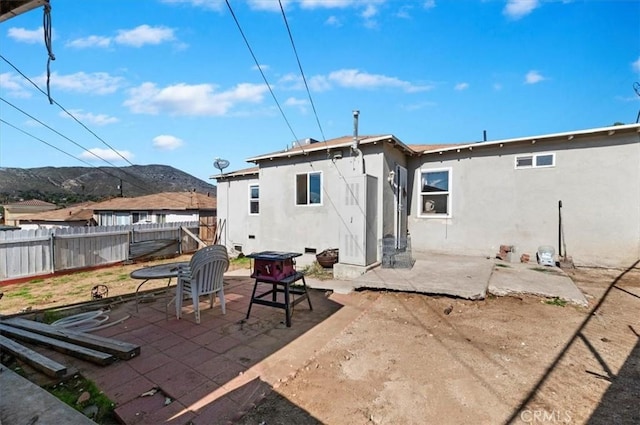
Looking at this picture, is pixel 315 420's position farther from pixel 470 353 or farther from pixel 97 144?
pixel 97 144

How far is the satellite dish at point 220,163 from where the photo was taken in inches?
506

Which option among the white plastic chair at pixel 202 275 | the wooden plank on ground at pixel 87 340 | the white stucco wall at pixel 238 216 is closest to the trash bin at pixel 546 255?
the white plastic chair at pixel 202 275

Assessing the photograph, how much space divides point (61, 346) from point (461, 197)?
8982mm

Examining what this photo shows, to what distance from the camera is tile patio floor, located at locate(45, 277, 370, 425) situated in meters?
2.49

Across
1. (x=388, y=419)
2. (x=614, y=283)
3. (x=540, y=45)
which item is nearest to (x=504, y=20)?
(x=540, y=45)

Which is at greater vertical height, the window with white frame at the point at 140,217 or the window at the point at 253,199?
the window at the point at 253,199

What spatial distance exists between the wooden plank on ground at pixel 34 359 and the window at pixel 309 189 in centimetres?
675

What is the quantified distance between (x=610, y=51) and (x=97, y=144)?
16059 mm

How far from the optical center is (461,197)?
8586 millimetres

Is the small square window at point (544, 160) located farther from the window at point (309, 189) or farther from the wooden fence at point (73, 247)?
the wooden fence at point (73, 247)

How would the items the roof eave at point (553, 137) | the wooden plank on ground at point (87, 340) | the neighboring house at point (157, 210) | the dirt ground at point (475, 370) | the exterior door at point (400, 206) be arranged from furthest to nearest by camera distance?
1. the neighboring house at point (157, 210)
2. the exterior door at point (400, 206)
3. the roof eave at point (553, 137)
4. the wooden plank on ground at point (87, 340)
5. the dirt ground at point (475, 370)

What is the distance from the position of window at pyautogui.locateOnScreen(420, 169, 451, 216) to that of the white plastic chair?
22.0 feet

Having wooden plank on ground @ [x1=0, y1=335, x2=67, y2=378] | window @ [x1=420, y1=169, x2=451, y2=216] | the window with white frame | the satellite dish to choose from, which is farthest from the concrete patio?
the window with white frame

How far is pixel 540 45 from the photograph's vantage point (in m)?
8.59
